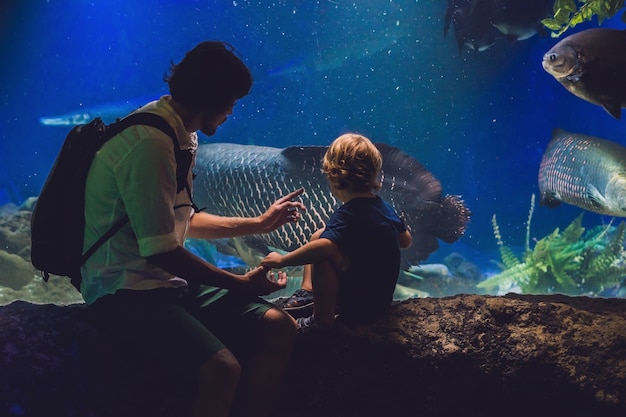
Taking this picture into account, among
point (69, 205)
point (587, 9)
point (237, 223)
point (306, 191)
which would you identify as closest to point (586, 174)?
point (587, 9)

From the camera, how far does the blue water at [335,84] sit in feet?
31.3

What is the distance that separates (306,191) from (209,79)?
2687 mm

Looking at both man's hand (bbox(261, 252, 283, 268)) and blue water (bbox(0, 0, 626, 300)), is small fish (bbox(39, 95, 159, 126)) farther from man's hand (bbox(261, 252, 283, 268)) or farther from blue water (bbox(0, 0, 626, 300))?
man's hand (bbox(261, 252, 283, 268))

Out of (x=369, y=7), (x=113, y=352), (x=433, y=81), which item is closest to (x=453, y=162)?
(x=433, y=81)

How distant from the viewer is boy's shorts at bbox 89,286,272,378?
1.54 meters

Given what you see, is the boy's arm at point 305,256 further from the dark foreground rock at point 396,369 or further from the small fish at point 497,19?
the small fish at point 497,19

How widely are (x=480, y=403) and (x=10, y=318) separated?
1847 mm

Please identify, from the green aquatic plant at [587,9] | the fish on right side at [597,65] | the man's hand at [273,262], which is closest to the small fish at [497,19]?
Answer: the green aquatic plant at [587,9]

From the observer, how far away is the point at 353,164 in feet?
6.84

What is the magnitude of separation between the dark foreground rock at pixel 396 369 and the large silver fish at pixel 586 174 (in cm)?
246

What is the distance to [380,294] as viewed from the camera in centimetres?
196

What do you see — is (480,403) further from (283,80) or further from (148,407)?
(283,80)

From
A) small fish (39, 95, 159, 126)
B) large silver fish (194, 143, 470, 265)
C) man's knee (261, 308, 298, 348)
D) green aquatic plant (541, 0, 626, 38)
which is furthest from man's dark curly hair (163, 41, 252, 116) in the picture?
small fish (39, 95, 159, 126)

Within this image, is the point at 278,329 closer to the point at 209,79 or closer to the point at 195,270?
the point at 195,270
